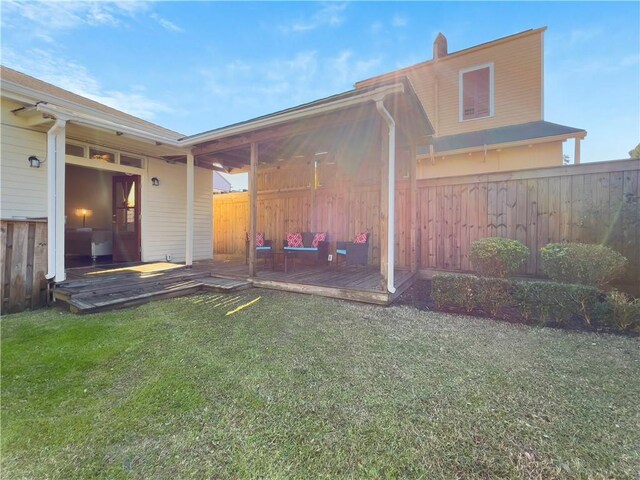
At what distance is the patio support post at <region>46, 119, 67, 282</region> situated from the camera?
4277mm

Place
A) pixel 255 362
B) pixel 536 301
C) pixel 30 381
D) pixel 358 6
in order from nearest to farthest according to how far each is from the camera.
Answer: pixel 30 381
pixel 255 362
pixel 536 301
pixel 358 6

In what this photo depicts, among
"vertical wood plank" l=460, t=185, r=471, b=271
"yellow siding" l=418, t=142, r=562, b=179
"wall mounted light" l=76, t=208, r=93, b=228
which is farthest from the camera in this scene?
"wall mounted light" l=76, t=208, r=93, b=228

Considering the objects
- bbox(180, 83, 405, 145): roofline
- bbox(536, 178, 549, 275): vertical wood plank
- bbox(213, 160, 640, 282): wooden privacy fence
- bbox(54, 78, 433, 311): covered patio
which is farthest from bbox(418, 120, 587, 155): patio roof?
bbox(180, 83, 405, 145): roofline

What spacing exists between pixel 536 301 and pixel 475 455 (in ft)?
8.97

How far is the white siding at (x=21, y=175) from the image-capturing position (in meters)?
4.70

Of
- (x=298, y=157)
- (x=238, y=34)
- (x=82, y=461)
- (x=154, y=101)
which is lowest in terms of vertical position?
(x=82, y=461)

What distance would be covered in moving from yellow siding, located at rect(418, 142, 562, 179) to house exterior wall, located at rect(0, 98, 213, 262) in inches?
269

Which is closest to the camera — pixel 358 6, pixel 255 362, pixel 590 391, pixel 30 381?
pixel 590 391

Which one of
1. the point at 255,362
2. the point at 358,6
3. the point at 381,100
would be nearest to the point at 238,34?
the point at 358,6

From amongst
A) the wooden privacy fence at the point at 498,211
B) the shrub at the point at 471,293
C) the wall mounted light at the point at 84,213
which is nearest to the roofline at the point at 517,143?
the wooden privacy fence at the point at 498,211

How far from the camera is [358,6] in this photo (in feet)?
22.5

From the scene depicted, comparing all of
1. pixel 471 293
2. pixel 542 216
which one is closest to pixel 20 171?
pixel 471 293

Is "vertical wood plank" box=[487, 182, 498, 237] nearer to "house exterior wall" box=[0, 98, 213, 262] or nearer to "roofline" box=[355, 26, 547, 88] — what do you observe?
"roofline" box=[355, 26, 547, 88]

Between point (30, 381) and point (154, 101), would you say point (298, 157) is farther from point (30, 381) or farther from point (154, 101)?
point (30, 381)
